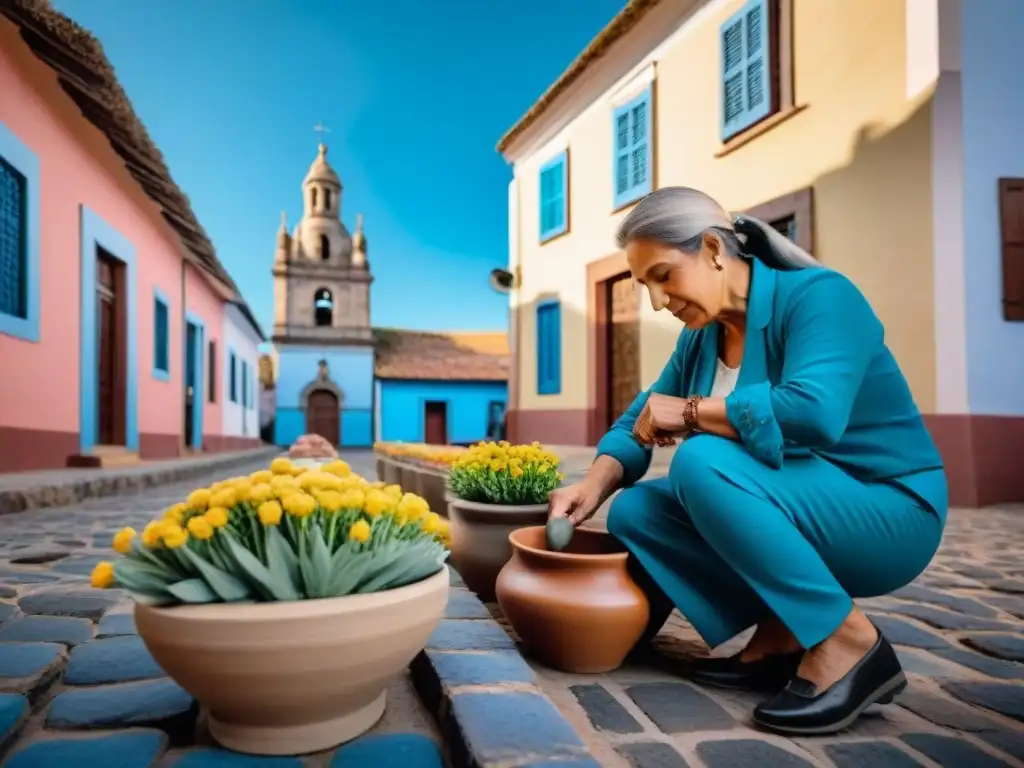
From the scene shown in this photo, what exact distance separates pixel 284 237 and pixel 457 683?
82.1 feet

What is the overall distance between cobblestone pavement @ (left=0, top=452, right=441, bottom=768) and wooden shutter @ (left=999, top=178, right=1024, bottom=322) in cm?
545

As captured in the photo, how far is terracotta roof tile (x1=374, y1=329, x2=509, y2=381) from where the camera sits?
24.9m

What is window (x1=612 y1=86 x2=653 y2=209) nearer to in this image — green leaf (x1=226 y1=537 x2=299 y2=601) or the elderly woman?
the elderly woman

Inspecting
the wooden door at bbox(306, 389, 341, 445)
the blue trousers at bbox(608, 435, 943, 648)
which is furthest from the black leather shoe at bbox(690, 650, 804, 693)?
the wooden door at bbox(306, 389, 341, 445)

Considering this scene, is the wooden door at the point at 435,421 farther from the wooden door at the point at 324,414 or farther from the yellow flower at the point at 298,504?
the yellow flower at the point at 298,504

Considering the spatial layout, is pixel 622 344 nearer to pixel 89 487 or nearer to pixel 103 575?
pixel 89 487

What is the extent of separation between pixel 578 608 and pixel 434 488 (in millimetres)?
2910

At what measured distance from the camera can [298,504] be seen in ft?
3.77

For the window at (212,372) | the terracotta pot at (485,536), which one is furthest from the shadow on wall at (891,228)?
the window at (212,372)

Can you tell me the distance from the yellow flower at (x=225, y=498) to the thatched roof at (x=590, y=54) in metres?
7.97

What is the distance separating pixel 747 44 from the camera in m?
6.48

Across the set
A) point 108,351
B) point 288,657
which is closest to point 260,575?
point 288,657

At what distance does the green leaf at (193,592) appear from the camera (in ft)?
3.54

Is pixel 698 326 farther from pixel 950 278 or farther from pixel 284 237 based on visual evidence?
pixel 284 237
